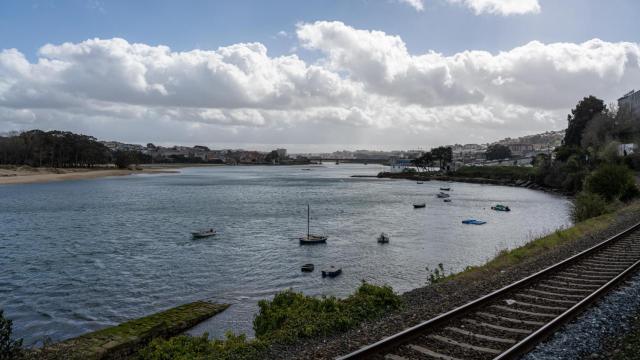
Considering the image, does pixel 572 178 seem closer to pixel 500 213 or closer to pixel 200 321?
pixel 500 213

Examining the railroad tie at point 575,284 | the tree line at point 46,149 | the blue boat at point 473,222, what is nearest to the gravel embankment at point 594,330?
the railroad tie at point 575,284

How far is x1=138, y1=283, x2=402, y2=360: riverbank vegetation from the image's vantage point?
11.1 metres

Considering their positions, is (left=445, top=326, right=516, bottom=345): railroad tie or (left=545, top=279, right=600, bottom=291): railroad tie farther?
(left=545, top=279, right=600, bottom=291): railroad tie

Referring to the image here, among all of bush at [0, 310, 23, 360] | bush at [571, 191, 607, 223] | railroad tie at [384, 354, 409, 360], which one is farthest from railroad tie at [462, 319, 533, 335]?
bush at [571, 191, 607, 223]

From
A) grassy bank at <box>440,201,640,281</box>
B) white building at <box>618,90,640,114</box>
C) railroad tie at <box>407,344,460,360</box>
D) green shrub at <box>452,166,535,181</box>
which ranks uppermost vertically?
white building at <box>618,90,640,114</box>

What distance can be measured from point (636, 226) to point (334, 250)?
2235 cm

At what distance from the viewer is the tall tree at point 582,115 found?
137 meters

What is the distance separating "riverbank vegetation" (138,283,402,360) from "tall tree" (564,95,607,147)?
456ft

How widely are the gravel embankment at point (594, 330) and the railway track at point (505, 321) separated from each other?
21cm

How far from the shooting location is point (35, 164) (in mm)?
172625

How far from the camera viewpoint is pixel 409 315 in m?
12.0

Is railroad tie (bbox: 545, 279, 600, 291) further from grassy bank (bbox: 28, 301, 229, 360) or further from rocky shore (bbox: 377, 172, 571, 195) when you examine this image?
rocky shore (bbox: 377, 172, 571, 195)

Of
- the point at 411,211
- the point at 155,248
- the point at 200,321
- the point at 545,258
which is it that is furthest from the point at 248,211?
the point at 545,258

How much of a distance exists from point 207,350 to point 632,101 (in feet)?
Answer: 523
